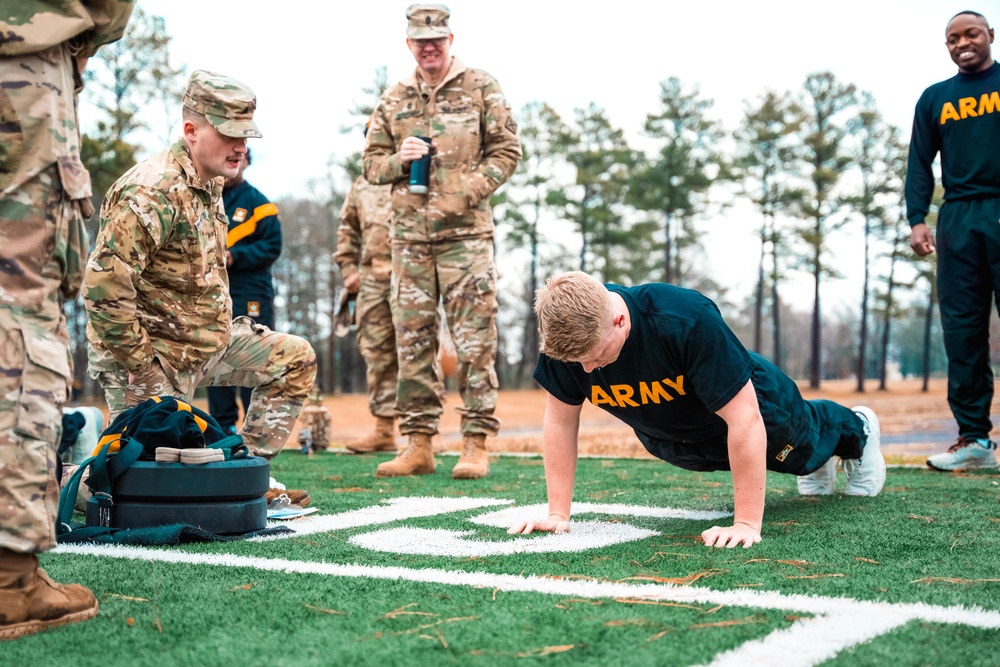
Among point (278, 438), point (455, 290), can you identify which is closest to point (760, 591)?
point (278, 438)

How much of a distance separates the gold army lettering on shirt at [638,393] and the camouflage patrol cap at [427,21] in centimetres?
317

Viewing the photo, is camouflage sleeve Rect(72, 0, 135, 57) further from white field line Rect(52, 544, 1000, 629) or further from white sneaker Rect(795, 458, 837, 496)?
white sneaker Rect(795, 458, 837, 496)

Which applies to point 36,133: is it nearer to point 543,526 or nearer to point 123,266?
point 123,266

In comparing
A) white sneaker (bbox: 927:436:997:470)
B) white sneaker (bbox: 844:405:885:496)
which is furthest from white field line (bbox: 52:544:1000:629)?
white sneaker (bbox: 927:436:997:470)

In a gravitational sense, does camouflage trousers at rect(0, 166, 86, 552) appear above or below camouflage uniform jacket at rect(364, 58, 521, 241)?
below

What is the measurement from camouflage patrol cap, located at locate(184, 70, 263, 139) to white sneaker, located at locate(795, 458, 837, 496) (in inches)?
114

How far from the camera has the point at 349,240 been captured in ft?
28.1

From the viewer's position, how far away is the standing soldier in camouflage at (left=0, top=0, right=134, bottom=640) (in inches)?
82.2

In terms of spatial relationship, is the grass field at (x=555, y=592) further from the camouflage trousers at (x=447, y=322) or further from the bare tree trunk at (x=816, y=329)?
the bare tree trunk at (x=816, y=329)

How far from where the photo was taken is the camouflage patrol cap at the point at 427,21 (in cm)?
579

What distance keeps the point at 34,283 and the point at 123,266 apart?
1.71m

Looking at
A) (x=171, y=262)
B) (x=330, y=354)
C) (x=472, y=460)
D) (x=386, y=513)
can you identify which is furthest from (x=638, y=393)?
(x=330, y=354)

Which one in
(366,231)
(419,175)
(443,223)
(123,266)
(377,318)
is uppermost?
(419,175)

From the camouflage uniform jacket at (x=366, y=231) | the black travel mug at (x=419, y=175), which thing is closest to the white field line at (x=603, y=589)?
the black travel mug at (x=419, y=175)
